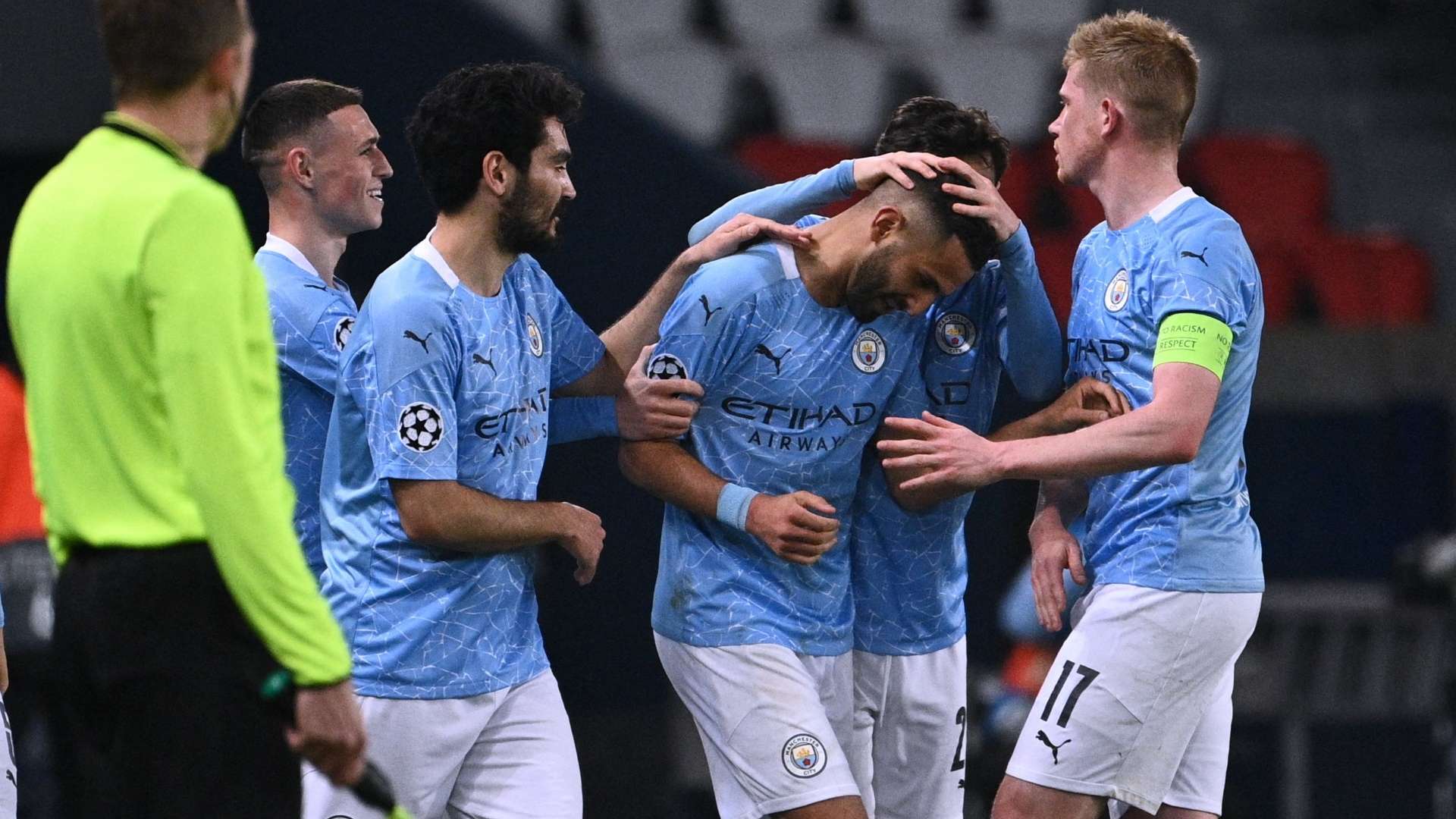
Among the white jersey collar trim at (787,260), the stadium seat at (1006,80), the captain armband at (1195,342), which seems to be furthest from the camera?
the stadium seat at (1006,80)

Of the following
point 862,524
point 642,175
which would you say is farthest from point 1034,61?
point 862,524

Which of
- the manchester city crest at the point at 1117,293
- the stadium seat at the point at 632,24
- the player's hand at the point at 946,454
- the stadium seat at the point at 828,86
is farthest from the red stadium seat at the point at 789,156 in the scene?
the player's hand at the point at 946,454

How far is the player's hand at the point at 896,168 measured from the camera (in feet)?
12.2

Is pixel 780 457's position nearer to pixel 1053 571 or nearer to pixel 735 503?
pixel 735 503

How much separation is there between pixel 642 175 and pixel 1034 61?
418 centimetres

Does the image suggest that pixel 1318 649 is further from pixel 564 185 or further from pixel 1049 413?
pixel 564 185

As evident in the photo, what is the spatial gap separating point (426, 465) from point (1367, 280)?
7.50 meters

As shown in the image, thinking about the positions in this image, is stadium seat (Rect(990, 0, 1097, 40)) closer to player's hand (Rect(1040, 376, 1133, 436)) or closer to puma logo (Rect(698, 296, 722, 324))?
player's hand (Rect(1040, 376, 1133, 436))

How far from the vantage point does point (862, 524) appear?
162 inches

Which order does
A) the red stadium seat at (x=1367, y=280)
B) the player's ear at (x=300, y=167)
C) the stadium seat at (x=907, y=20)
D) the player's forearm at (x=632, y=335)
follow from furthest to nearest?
the stadium seat at (x=907, y=20) < the red stadium seat at (x=1367, y=280) < the player's ear at (x=300, y=167) < the player's forearm at (x=632, y=335)

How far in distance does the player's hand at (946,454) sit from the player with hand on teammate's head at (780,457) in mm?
218

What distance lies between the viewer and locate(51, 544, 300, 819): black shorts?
263 centimetres

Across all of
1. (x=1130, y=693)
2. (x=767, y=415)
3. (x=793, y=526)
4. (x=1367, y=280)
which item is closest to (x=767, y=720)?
(x=793, y=526)

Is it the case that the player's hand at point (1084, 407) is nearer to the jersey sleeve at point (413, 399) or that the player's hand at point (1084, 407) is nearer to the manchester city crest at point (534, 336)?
the manchester city crest at point (534, 336)
